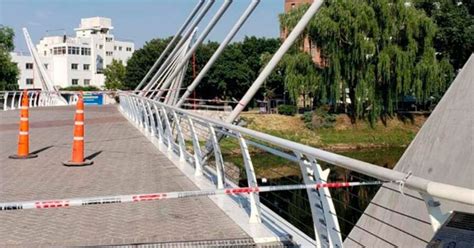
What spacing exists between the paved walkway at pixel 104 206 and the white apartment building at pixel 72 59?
3303 inches

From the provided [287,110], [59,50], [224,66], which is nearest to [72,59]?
[59,50]

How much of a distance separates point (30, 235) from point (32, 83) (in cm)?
9963

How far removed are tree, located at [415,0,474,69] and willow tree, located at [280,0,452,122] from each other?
3030mm

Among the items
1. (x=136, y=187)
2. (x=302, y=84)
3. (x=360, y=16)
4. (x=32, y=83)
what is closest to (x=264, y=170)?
(x=302, y=84)

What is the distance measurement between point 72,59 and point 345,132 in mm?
70492

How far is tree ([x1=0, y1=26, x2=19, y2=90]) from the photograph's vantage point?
2486 inches

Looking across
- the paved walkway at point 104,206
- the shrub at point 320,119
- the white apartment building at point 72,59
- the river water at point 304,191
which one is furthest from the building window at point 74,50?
the paved walkway at point 104,206

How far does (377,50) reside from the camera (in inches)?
1634

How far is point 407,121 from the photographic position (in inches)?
1780

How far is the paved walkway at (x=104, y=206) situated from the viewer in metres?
5.29

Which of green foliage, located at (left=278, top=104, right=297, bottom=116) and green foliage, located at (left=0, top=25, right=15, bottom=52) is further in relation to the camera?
green foliage, located at (left=0, top=25, right=15, bottom=52)

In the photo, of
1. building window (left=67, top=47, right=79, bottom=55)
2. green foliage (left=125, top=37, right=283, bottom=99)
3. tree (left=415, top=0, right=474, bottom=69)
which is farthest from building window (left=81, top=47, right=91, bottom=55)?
tree (left=415, top=0, right=474, bottom=69)

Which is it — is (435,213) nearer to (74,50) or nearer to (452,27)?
(452,27)

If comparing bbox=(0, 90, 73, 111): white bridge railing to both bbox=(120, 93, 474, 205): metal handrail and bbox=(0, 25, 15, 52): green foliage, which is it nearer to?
bbox=(0, 25, 15, 52): green foliage
